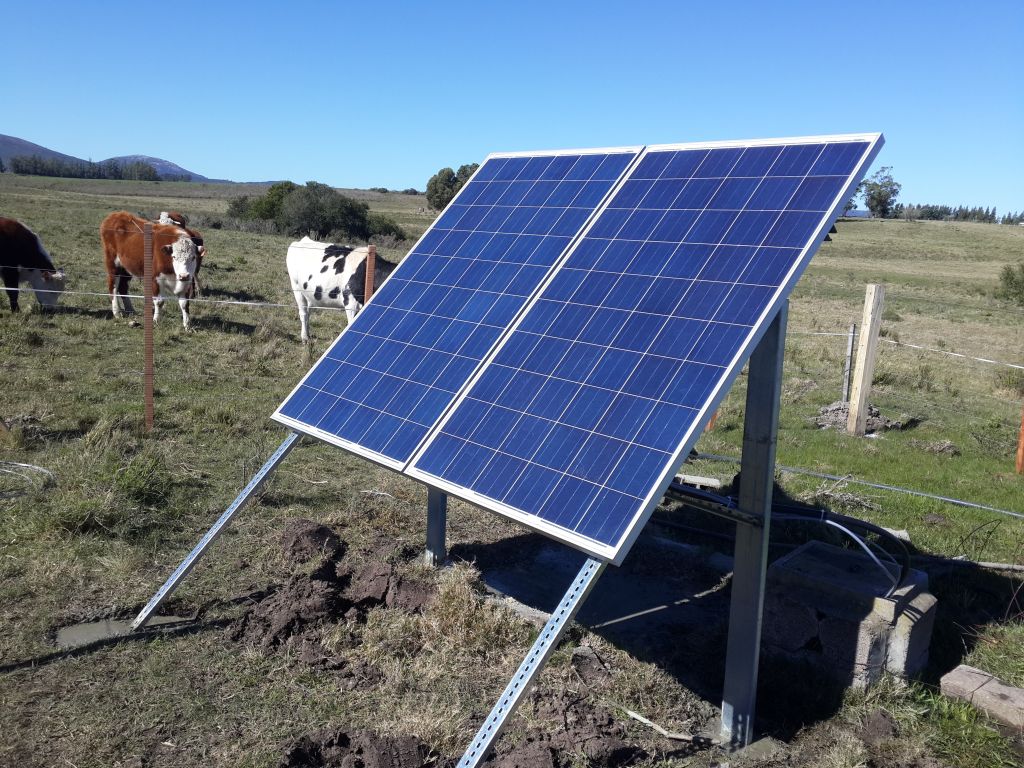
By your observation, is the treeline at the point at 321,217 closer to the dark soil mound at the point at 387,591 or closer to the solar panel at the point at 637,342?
the dark soil mound at the point at 387,591

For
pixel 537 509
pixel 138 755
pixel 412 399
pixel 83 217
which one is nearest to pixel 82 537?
pixel 138 755

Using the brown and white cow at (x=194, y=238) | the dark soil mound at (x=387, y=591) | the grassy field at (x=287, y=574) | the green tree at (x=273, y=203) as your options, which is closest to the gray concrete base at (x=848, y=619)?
the grassy field at (x=287, y=574)

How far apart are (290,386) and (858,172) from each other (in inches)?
407

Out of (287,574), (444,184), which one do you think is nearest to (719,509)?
(287,574)

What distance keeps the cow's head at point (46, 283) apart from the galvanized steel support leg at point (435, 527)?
44.4ft

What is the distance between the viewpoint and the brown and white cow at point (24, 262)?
17.7 metres

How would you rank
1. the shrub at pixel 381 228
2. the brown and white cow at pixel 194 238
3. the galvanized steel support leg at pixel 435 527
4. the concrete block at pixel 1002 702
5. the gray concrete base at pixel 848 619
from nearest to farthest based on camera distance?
the concrete block at pixel 1002 702
the gray concrete base at pixel 848 619
the galvanized steel support leg at pixel 435 527
the brown and white cow at pixel 194 238
the shrub at pixel 381 228

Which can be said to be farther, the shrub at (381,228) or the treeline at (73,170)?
the treeline at (73,170)

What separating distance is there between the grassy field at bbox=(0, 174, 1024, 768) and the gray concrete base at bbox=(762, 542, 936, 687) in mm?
196

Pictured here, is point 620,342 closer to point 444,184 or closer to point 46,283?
point 46,283

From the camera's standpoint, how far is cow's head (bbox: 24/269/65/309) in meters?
17.6

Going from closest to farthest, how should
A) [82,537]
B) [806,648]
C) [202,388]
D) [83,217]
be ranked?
[806,648]
[82,537]
[202,388]
[83,217]

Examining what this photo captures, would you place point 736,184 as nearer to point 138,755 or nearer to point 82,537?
point 138,755

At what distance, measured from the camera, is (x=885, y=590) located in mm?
5578
